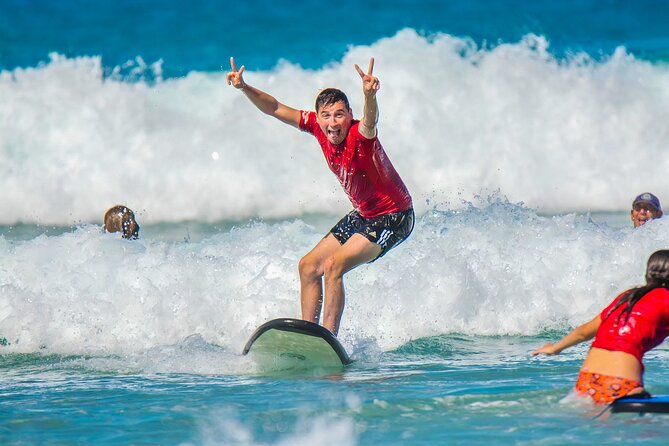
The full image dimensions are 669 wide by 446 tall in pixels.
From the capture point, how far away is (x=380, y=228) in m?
6.43

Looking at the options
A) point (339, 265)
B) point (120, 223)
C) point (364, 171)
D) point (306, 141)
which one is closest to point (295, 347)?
point (339, 265)

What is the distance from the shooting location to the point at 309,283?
6.45m

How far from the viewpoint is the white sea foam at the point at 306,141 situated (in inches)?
602

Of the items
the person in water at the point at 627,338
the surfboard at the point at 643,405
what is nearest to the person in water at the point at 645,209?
the person in water at the point at 627,338

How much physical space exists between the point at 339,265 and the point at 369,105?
1.19 metres

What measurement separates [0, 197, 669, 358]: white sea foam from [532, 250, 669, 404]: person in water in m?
3.08

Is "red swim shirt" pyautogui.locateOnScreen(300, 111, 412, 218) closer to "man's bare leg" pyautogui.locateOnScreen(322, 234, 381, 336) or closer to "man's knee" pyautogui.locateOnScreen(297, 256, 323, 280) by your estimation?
"man's bare leg" pyautogui.locateOnScreen(322, 234, 381, 336)

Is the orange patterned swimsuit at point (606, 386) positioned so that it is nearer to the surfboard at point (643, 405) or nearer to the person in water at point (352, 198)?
the surfboard at point (643, 405)

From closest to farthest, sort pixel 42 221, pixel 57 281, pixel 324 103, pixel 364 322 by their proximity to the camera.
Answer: pixel 324 103 < pixel 364 322 < pixel 57 281 < pixel 42 221

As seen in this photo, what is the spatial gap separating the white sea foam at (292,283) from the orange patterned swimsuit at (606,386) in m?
3.05

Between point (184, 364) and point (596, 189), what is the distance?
980 cm

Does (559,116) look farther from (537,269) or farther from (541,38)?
(537,269)

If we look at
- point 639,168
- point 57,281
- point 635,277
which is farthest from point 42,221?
point 639,168

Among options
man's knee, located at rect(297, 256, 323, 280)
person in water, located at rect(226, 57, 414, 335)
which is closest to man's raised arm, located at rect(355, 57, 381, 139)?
person in water, located at rect(226, 57, 414, 335)
